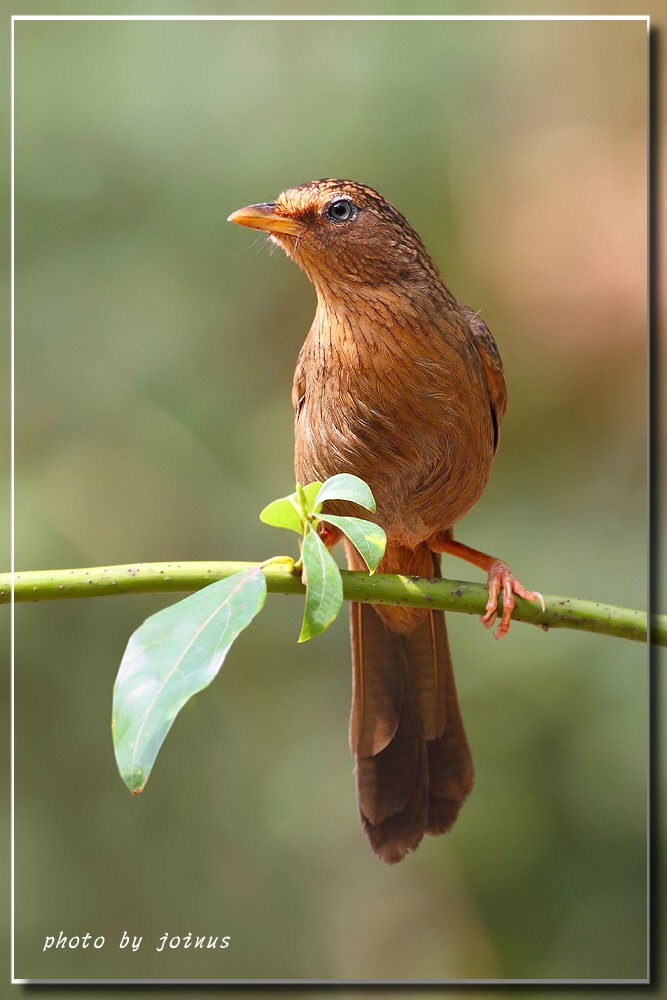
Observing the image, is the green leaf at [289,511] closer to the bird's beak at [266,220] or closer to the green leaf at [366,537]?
the green leaf at [366,537]

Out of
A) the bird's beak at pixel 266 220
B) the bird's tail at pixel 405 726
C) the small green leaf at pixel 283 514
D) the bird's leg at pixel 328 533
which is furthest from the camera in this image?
the bird's tail at pixel 405 726

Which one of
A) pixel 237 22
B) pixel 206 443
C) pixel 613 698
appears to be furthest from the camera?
pixel 206 443

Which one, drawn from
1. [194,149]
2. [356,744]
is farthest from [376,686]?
[194,149]

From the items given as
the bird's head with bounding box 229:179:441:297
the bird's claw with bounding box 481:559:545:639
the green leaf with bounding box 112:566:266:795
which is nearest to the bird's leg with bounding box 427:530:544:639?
the bird's claw with bounding box 481:559:545:639

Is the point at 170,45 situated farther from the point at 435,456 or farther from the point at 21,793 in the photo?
the point at 21,793

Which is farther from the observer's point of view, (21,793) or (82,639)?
(82,639)

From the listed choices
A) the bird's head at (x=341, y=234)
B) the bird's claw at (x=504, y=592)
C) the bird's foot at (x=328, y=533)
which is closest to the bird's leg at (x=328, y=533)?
the bird's foot at (x=328, y=533)

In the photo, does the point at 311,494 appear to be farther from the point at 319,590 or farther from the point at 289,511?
the point at 319,590
